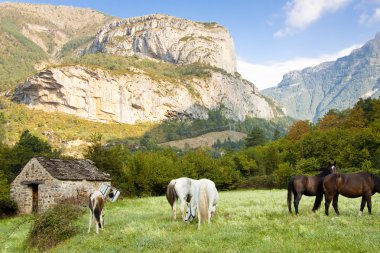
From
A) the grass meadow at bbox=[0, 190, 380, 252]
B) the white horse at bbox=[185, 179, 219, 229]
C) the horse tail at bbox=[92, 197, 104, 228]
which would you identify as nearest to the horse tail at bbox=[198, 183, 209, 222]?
the white horse at bbox=[185, 179, 219, 229]

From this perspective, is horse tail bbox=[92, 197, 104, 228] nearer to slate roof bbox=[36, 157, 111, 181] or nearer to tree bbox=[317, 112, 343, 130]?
slate roof bbox=[36, 157, 111, 181]

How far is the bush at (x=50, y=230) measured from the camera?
65.3 ft

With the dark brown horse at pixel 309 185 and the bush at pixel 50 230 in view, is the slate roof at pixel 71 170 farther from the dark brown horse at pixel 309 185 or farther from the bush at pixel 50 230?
the dark brown horse at pixel 309 185

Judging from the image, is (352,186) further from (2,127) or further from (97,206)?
(2,127)

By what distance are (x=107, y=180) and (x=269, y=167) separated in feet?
197

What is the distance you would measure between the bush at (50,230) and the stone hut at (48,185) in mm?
19492

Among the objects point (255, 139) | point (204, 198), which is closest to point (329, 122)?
point (255, 139)

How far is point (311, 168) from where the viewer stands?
76.6 m

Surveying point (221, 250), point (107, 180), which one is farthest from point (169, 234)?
point (107, 180)

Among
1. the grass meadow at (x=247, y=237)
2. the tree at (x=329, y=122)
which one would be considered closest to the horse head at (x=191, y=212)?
the grass meadow at (x=247, y=237)

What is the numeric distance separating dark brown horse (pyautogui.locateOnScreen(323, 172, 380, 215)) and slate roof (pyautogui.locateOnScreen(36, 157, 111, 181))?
99.4 feet

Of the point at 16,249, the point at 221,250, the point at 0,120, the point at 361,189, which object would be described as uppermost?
the point at 0,120

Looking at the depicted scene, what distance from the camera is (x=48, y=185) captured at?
40906 mm

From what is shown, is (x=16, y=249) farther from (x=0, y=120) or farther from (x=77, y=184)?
(x=0, y=120)
